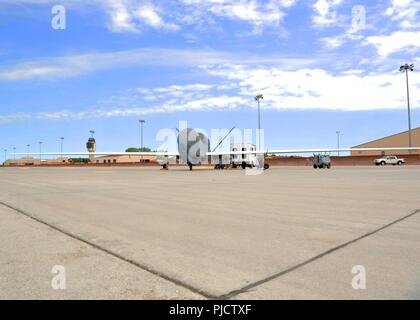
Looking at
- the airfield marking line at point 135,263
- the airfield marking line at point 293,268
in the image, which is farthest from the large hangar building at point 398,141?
the airfield marking line at point 135,263

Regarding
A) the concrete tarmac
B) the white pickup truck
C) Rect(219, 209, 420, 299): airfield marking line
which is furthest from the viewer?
the white pickup truck

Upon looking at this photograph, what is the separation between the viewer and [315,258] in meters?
5.44

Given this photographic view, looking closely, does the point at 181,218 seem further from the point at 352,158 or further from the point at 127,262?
the point at 352,158

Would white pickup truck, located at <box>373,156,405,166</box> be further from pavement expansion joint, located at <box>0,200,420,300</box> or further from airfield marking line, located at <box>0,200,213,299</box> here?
airfield marking line, located at <box>0,200,213,299</box>

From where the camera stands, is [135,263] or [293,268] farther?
[135,263]

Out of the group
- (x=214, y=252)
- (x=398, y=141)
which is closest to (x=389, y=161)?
(x=398, y=141)

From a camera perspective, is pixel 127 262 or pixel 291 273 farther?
pixel 127 262

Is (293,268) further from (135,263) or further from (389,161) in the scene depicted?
(389,161)

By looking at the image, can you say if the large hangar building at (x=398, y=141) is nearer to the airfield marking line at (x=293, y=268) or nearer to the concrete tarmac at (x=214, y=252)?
the concrete tarmac at (x=214, y=252)

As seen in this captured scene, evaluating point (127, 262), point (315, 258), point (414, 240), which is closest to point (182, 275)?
point (127, 262)

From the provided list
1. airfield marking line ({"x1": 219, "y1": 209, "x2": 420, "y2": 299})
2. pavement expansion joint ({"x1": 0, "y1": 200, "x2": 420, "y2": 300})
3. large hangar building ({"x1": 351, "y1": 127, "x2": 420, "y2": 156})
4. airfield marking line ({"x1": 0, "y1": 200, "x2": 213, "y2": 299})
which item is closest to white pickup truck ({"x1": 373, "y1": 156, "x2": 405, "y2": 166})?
large hangar building ({"x1": 351, "y1": 127, "x2": 420, "y2": 156})
